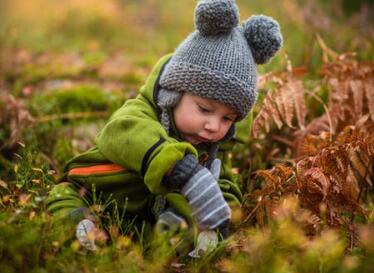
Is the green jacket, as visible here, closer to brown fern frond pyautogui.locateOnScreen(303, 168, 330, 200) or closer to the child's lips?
the child's lips

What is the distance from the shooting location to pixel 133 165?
8.36 ft

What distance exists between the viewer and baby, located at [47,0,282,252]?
2447 mm

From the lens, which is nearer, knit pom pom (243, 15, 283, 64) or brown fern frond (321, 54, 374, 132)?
knit pom pom (243, 15, 283, 64)

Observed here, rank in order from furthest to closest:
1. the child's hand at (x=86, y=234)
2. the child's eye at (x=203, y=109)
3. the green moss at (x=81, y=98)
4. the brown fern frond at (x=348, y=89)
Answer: the green moss at (x=81, y=98)
the brown fern frond at (x=348, y=89)
the child's eye at (x=203, y=109)
the child's hand at (x=86, y=234)

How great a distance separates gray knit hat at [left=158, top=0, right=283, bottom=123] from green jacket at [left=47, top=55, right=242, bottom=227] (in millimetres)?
190

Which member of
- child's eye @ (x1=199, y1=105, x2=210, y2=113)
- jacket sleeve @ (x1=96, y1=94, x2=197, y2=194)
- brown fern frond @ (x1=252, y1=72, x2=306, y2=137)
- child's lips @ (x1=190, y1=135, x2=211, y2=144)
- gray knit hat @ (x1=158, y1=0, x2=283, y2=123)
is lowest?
brown fern frond @ (x1=252, y1=72, x2=306, y2=137)

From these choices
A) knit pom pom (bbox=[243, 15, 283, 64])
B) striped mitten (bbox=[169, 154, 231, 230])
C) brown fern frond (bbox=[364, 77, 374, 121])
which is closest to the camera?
striped mitten (bbox=[169, 154, 231, 230])

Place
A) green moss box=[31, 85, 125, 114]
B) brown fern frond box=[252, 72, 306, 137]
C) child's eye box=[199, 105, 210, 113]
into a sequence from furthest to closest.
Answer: green moss box=[31, 85, 125, 114]
brown fern frond box=[252, 72, 306, 137]
child's eye box=[199, 105, 210, 113]

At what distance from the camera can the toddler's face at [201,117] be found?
8.83 feet

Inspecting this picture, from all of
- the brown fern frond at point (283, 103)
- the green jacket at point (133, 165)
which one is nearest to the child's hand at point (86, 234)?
the green jacket at point (133, 165)

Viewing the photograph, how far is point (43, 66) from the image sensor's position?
650 cm

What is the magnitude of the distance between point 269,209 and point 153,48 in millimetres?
6135

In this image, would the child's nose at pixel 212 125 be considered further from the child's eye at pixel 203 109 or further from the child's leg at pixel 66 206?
the child's leg at pixel 66 206

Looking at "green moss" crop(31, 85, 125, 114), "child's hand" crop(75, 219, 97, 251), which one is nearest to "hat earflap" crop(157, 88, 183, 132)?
"child's hand" crop(75, 219, 97, 251)
